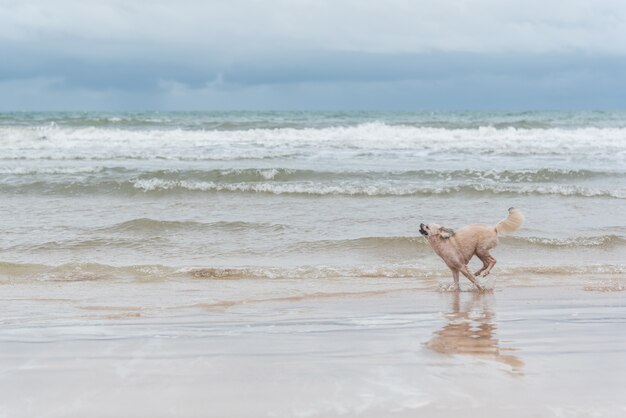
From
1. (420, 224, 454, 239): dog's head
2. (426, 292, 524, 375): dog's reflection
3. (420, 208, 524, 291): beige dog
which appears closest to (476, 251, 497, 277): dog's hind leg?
(420, 208, 524, 291): beige dog

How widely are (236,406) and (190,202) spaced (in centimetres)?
1213

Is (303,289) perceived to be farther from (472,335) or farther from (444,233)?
(472,335)

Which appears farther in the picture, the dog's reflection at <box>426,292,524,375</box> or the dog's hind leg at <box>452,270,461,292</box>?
the dog's hind leg at <box>452,270,461,292</box>

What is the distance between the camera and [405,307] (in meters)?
7.94

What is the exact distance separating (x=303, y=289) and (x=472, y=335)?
3.17 metres

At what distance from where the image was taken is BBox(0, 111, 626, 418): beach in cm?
480

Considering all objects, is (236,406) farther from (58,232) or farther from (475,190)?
(475,190)

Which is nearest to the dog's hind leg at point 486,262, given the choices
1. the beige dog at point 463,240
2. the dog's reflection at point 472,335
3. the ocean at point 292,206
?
the beige dog at point 463,240

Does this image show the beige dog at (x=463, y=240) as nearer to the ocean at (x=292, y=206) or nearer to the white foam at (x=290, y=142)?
the ocean at (x=292, y=206)

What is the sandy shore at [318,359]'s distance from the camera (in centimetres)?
455

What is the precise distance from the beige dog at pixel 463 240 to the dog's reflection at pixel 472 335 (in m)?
0.86

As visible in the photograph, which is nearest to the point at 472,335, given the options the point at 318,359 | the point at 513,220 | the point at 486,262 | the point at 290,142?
the point at 318,359

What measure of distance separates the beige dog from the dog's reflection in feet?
2.81

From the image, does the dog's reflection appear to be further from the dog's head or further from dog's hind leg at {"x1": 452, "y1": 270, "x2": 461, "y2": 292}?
the dog's head
